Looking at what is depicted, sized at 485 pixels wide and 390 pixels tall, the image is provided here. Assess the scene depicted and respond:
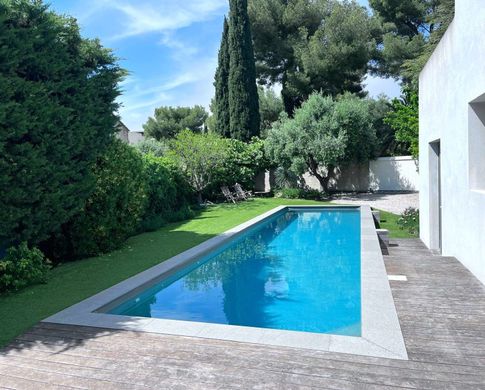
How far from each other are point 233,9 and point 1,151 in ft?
68.8

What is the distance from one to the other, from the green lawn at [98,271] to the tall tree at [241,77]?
11.3 metres

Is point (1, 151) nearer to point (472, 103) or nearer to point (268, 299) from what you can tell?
point (268, 299)

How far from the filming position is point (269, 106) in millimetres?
29688

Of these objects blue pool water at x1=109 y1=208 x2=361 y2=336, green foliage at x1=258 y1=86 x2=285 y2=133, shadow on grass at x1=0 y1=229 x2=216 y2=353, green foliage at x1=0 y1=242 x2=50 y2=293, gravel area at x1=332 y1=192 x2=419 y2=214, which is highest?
green foliage at x1=258 y1=86 x2=285 y2=133

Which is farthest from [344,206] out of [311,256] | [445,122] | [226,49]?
[226,49]

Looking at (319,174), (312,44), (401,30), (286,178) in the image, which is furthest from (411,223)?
(401,30)

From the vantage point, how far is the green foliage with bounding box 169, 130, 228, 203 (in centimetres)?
→ 1727

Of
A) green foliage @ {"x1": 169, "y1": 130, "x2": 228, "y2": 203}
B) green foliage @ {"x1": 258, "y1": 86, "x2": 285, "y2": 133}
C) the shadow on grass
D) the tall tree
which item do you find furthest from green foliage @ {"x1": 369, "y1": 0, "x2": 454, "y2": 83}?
the shadow on grass

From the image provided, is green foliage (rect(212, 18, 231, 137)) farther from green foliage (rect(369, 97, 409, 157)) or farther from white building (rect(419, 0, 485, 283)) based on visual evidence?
white building (rect(419, 0, 485, 283))

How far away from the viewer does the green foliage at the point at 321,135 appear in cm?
1973

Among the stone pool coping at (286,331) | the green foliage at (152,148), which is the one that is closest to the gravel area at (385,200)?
the green foliage at (152,148)

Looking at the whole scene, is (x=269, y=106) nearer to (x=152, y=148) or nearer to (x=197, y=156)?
(x=152, y=148)

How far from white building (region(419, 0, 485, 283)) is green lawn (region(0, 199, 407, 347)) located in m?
3.84

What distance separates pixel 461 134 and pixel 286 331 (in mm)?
4208
